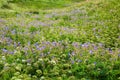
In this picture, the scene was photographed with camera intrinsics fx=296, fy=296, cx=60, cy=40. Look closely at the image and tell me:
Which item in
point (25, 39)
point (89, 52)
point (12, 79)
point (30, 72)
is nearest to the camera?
point (12, 79)

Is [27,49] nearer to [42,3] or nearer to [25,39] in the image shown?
[25,39]

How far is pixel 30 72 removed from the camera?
29.3 feet

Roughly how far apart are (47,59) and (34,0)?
133ft

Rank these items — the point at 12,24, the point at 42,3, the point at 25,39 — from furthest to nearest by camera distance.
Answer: the point at 42,3 → the point at 12,24 → the point at 25,39

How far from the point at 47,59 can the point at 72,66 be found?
80 centimetres

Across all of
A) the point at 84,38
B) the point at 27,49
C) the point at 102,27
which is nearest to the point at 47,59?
the point at 27,49

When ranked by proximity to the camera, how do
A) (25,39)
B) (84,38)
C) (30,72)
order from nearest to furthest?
(30,72)
(25,39)
(84,38)

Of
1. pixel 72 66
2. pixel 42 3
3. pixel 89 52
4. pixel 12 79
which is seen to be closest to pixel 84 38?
pixel 89 52

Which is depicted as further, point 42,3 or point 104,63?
point 42,3

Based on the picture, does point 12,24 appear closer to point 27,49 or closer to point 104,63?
→ point 27,49

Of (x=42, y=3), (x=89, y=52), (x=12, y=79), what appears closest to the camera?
(x=12, y=79)

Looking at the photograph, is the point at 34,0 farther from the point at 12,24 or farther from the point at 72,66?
the point at 72,66

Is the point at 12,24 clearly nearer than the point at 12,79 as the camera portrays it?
No

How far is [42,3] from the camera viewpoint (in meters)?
47.9
